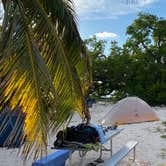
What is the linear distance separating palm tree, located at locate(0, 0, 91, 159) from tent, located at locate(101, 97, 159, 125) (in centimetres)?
311

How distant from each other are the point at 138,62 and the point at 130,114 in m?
12.6

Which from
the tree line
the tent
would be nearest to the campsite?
the tent

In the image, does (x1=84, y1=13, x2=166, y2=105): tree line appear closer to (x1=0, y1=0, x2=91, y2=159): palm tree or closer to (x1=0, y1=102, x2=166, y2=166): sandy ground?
(x1=0, y1=102, x2=166, y2=166): sandy ground

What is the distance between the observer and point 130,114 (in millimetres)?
7949

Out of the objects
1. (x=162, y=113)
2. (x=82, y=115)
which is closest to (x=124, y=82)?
(x=162, y=113)

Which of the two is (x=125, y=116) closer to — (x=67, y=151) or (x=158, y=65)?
(x=67, y=151)

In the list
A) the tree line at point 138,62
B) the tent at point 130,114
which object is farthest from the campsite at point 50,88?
the tree line at point 138,62

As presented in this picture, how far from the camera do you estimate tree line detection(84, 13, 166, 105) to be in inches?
800

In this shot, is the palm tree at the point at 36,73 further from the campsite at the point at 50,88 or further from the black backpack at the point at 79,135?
the black backpack at the point at 79,135

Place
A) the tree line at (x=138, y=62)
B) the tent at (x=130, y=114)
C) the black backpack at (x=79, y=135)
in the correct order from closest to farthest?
the black backpack at (x=79, y=135), the tent at (x=130, y=114), the tree line at (x=138, y=62)

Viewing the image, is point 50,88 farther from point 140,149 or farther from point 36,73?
point 140,149

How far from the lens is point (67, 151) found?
261 inches

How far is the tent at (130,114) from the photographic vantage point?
295 inches

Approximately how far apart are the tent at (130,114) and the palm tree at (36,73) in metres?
3.11
